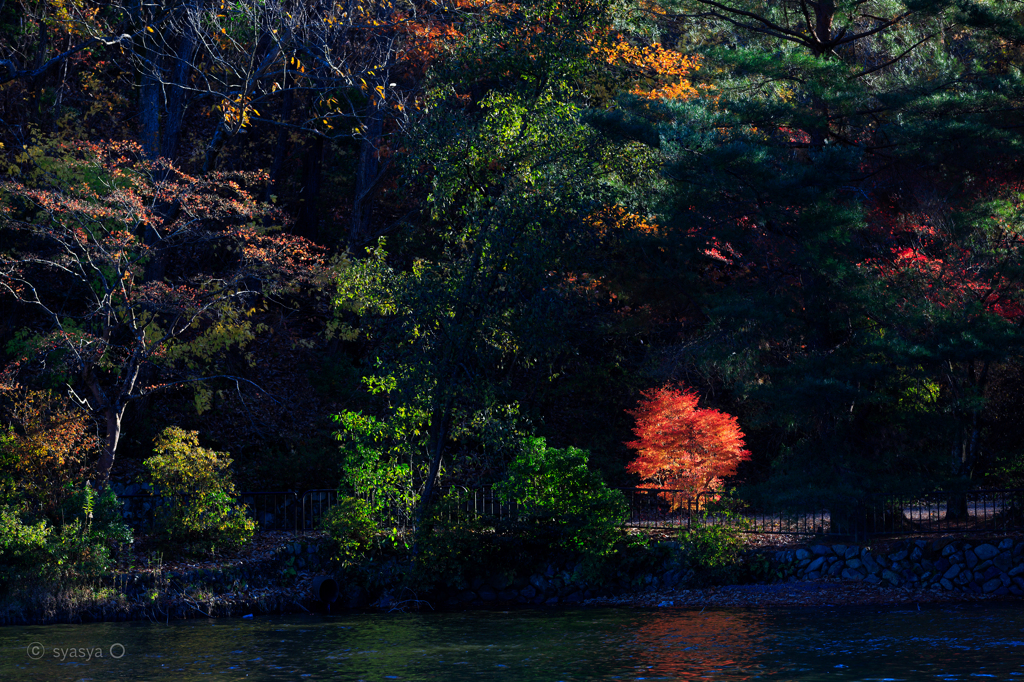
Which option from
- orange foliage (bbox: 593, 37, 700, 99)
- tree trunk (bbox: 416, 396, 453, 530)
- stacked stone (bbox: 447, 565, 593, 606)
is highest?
orange foliage (bbox: 593, 37, 700, 99)

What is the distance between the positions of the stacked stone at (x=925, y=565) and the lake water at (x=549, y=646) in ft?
3.26

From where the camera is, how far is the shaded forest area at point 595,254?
16.6 metres

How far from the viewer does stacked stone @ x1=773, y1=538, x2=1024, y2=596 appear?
52.5 feet

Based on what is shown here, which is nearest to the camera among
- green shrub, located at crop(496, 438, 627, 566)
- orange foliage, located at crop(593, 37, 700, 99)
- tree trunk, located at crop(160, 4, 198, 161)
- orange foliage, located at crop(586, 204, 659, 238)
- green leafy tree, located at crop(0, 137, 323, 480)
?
green shrub, located at crop(496, 438, 627, 566)

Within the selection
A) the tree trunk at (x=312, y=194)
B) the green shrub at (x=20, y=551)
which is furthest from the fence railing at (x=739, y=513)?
the tree trunk at (x=312, y=194)

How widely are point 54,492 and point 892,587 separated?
1377 centimetres

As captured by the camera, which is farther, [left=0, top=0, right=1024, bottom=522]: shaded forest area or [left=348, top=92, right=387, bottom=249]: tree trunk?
[left=348, top=92, right=387, bottom=249]: tree trunk

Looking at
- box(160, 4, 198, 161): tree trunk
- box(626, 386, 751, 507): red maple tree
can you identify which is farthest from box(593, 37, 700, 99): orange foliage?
box(160, 4, 198, 161): tree trunk

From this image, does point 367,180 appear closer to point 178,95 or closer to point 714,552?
point 178,95

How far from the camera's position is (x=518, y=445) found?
17375 mm

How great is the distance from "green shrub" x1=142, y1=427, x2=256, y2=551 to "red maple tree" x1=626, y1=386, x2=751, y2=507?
23.8ft

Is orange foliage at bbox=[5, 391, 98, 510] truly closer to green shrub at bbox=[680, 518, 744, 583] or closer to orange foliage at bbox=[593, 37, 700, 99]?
green shrub at bbox=[680, 518, 744, 583]

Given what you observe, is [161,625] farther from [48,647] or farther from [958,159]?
[958,159]

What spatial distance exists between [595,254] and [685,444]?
4.06 meters
